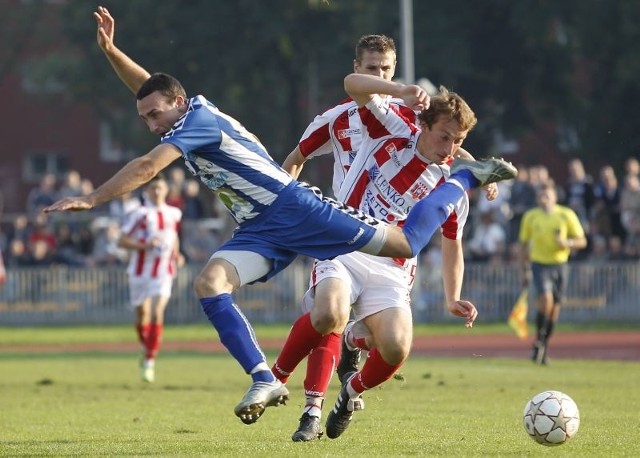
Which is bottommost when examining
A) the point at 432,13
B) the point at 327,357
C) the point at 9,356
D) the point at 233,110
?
the point at 9,356

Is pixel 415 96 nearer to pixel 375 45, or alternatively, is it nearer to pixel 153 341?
pixel 375 45

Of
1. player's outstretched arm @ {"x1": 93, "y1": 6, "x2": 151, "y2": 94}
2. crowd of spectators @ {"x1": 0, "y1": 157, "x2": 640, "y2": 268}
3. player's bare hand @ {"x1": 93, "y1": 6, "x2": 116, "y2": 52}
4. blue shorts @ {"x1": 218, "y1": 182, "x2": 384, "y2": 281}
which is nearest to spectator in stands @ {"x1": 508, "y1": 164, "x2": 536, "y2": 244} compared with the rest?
crowd of spectators @ {"x1": 0, "y1": 157, "x2": 640, "y2": 268}

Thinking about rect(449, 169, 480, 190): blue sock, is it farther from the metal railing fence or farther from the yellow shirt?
the metal railing fence

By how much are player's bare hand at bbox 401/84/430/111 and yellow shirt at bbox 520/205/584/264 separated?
1079 cm

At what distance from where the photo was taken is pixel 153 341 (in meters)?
16.0

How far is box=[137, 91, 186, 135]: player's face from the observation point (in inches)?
320

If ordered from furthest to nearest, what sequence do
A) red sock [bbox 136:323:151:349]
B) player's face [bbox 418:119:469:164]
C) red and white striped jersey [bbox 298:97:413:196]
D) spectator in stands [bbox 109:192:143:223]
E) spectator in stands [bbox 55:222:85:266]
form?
spectator in stands [bbox 55:222:85:266] → spectator in stands [bbox 109:192:143:223] → red sock [bbox 136:323:151:349] → red and white striped jersey [bbox 298:97:413:196] → player's face [bbox 418:119:469:164]

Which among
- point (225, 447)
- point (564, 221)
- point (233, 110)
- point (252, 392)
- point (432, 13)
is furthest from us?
point (233, 110)

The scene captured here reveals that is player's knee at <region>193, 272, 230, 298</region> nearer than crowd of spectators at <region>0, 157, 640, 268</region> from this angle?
Yes

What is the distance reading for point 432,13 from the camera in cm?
3891

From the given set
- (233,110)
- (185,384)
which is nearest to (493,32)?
(233,110)

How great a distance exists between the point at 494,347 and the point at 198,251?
8525 mm

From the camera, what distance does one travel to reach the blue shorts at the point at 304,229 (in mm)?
8250

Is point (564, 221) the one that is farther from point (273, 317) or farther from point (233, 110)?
point (233, 110)
